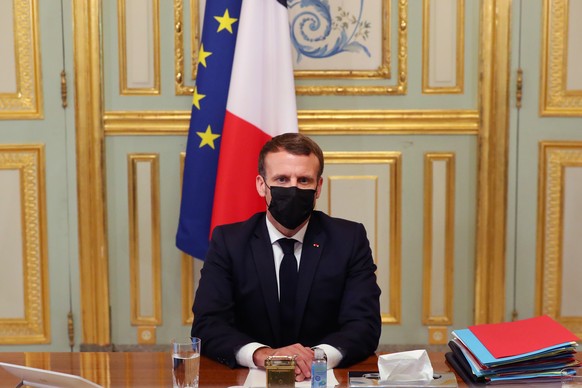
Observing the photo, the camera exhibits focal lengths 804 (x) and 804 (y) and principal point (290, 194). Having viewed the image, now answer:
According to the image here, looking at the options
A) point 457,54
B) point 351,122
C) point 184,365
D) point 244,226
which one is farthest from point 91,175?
point 184,365

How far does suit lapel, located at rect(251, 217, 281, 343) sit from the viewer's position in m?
2.47

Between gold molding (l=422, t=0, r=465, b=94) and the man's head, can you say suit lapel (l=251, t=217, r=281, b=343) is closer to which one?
the man's head

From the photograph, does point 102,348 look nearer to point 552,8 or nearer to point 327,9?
point 327,9

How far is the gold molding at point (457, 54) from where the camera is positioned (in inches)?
153

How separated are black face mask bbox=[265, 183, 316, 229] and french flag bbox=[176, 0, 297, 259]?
3.68ft

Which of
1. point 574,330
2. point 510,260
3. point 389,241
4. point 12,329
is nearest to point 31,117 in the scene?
point 12,329

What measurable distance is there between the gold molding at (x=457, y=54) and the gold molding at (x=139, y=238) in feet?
4.51

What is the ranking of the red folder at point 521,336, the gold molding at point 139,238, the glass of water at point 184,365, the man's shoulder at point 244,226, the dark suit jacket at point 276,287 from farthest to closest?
Result: 1. the gold molding at point 139,238
2. the man's shoulder at point 244,226
3. the dark suit jacket at point 276,287
4. the red folder at point 521,336
5. the glass of water at point 184,365

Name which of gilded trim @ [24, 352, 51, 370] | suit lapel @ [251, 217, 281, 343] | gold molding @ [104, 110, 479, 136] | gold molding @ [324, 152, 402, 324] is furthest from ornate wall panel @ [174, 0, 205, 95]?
gilded trim @ [24, 352, 51, 370]

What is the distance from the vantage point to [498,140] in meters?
3.92

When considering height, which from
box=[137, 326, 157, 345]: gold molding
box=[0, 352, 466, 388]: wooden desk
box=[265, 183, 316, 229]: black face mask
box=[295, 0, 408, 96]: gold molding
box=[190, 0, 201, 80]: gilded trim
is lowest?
box=[137, 326, 157, 345]: gold molding

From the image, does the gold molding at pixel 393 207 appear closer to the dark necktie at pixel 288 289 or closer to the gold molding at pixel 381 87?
the gold molding at pixel 381 87

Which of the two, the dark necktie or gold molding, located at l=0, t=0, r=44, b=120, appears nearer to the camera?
the dark necktie

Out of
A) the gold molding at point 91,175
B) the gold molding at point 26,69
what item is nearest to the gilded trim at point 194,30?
the gold molding at point 91,175
